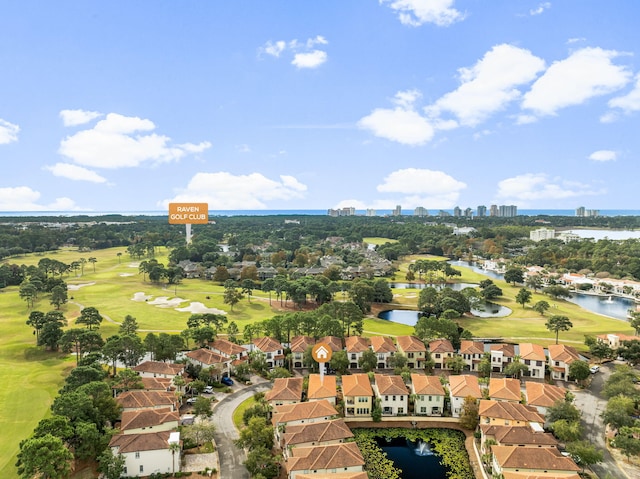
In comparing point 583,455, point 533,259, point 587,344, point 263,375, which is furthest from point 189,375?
point 533,259

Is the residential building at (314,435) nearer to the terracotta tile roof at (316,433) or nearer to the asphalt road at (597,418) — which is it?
the terracotta tile roof at (316,433)

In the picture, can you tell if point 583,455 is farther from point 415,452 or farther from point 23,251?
point 23,251

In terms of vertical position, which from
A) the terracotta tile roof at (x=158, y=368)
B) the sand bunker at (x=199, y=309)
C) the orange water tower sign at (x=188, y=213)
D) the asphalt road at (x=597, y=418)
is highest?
the orange water tower sign at (x=188, y=213)

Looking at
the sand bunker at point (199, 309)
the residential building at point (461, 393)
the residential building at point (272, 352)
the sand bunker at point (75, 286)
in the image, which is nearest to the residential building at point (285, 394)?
the residential building at point (272, 352)

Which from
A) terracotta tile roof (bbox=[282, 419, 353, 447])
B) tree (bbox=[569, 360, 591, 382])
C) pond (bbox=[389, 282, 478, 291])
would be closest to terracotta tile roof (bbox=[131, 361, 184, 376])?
terracotta tile roof (bbox=[282, 419, 353, 447])

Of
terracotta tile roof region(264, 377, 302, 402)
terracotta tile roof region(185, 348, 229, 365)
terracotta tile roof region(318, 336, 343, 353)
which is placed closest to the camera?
terracotta tile roof region(264, 377, 302, 402)

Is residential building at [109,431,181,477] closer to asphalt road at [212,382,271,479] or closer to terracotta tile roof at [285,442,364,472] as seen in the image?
asphalt road at [212,382,271,479]
